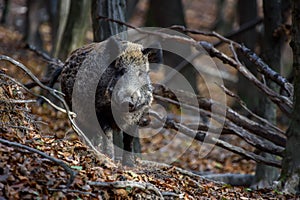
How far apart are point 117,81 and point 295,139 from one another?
7.42 ft

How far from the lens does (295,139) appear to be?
5723mm

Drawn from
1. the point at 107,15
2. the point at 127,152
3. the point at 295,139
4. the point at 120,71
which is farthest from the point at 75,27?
the point at 295,139

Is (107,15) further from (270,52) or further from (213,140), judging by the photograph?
(270,52)

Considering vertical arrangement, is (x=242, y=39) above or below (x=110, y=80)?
above

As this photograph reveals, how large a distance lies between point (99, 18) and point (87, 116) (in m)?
2.09

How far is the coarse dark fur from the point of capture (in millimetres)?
4957

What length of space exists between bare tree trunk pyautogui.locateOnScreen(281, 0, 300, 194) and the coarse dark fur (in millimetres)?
1697

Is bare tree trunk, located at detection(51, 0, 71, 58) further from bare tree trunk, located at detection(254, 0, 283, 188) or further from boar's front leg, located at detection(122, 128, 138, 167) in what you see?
boar's front leg, located at detection(122, 128, 138, 167)

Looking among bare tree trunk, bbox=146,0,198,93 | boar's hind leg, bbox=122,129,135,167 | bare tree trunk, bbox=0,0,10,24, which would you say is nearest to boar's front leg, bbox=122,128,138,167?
boar's hind leg, bbox=122,129,135,167

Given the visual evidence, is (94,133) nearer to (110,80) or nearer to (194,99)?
(110,80)

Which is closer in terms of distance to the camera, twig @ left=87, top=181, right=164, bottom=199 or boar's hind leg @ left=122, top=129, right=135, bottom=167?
twig @ left=87, top=181, right=164, bottom=199

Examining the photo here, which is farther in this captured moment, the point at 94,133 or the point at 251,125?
the point at 251,125

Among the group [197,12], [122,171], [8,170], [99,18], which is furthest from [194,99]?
[197,12]

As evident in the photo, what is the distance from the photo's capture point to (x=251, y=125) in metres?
6.91
